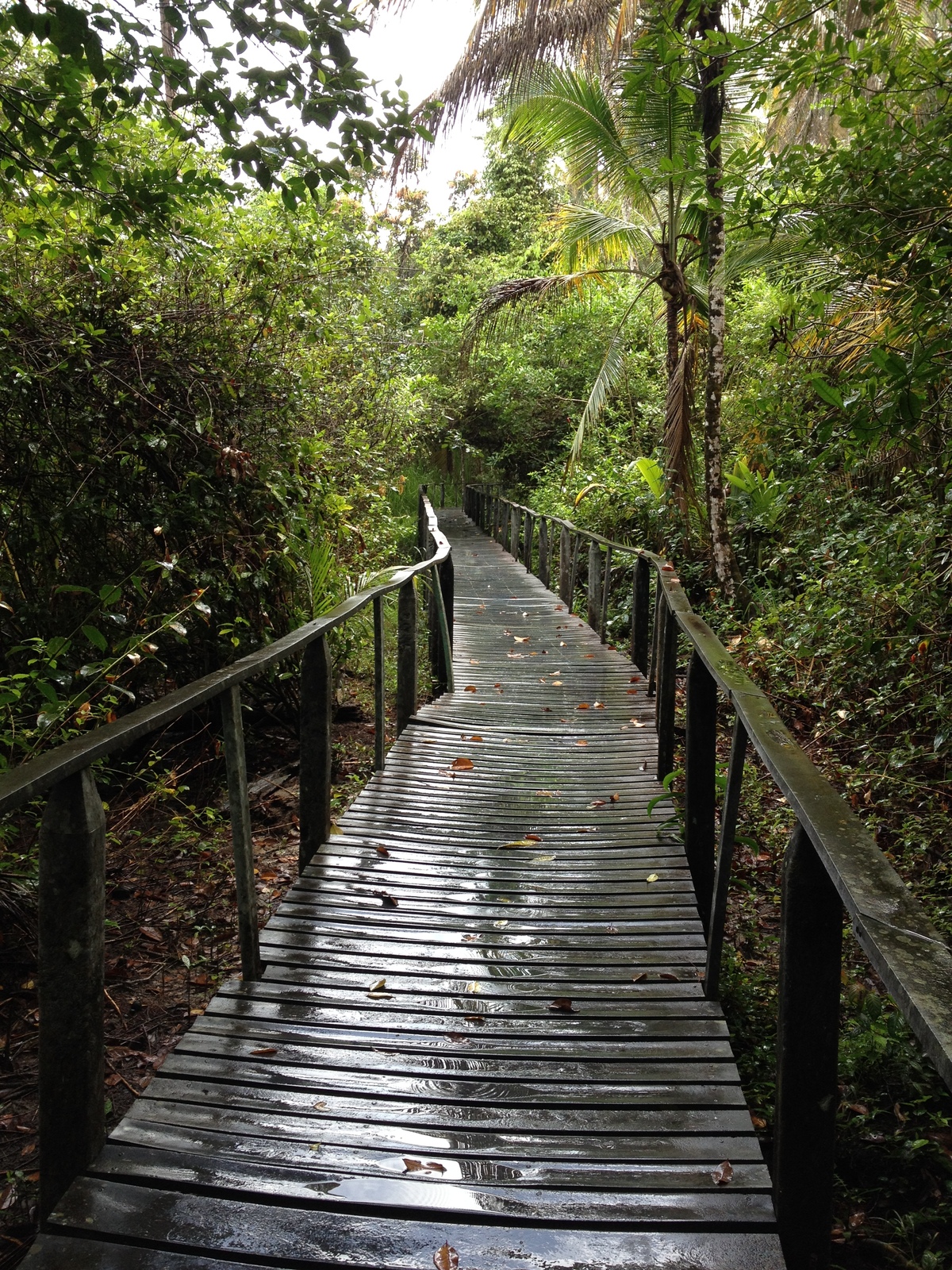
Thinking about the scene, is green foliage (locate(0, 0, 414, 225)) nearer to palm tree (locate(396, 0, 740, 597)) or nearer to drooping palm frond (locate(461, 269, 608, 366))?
palm tree (locate(396, 0, 740, 597))

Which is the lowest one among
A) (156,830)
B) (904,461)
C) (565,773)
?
(156,830)

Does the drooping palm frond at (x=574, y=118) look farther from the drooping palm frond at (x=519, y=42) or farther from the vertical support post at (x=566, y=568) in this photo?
the vertical support post at (x=566, y=568)

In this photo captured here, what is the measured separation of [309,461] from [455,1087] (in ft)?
16.9

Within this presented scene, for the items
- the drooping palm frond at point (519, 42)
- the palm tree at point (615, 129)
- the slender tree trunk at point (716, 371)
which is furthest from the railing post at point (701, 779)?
the drooping palm frond at point (519, 42)

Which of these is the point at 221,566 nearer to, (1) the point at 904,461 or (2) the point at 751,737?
(2) the point at 751,737

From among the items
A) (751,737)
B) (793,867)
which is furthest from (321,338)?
(793,867)

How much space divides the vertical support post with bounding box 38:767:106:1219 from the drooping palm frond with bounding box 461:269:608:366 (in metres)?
12.1

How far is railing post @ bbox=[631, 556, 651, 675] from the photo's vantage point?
7.78 meters

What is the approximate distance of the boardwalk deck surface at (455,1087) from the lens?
6.14 ft

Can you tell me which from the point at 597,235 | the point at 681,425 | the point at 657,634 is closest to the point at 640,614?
the point at 657,634

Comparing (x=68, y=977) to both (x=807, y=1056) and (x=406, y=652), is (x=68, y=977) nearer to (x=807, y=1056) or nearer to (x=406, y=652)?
(x=807, y=1056)

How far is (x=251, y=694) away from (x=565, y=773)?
2610mm

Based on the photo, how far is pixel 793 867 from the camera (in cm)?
184

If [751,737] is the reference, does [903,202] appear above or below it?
above
